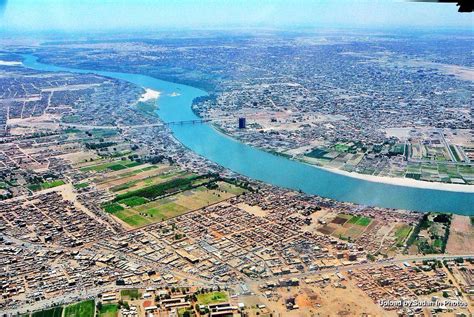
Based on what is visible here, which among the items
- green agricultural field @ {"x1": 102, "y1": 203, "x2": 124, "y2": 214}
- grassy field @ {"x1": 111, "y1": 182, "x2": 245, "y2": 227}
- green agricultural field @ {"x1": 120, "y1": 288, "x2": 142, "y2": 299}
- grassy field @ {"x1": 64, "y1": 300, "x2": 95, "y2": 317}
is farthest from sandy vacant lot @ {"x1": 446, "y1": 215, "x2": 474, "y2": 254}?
green agricultural field @ {"x1": 102, "y1": 203, "x2": 124, "y2": 214}

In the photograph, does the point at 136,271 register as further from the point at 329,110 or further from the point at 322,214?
the point at 329,110

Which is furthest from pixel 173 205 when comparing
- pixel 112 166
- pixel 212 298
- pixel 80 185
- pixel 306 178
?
pixel 306 178

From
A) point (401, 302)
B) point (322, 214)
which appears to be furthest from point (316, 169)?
point (401, 302)

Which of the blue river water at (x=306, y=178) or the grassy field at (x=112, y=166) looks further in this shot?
the grassy field at (x=112, y=166)

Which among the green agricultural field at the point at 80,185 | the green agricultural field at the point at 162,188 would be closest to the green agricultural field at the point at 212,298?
the green agricultural field at the point at 162,188

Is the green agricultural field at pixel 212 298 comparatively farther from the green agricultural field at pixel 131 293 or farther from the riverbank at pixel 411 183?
the riverbank at pixel 411 183

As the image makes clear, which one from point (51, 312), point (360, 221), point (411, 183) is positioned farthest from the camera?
point (411, 183)

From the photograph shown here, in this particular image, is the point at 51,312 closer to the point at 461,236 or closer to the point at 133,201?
the point at 133,201
